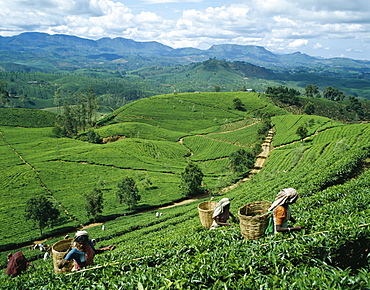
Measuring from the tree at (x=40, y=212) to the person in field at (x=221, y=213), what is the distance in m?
36.3

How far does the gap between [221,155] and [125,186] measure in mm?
44448

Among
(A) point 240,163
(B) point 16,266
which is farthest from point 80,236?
(A) point 240,163

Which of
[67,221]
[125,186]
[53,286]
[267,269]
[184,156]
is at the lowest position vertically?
[184,156]

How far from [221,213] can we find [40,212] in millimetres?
36769

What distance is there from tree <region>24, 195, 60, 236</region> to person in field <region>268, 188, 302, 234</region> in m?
39.7

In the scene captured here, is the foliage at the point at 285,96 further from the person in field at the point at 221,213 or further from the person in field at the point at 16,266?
the person in field at the point at 16,266

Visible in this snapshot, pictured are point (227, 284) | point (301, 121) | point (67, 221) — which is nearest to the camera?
point (227, 284)

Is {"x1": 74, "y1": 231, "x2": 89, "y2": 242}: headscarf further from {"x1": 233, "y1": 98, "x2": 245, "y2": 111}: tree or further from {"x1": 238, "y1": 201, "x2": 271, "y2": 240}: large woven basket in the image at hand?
{"x1": 233, "y1": 98, "x2": 245, "y2": 111}: tree

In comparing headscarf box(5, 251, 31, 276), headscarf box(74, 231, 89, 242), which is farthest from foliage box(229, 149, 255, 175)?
headscarf box(74, 231, 89, 242)

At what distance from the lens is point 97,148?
270 ft

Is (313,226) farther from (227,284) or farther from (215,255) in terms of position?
(227,284)

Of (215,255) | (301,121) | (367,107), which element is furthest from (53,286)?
(367,107)

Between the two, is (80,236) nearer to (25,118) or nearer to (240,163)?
(240,163)

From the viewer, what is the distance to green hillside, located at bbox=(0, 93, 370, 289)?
6770 mm
